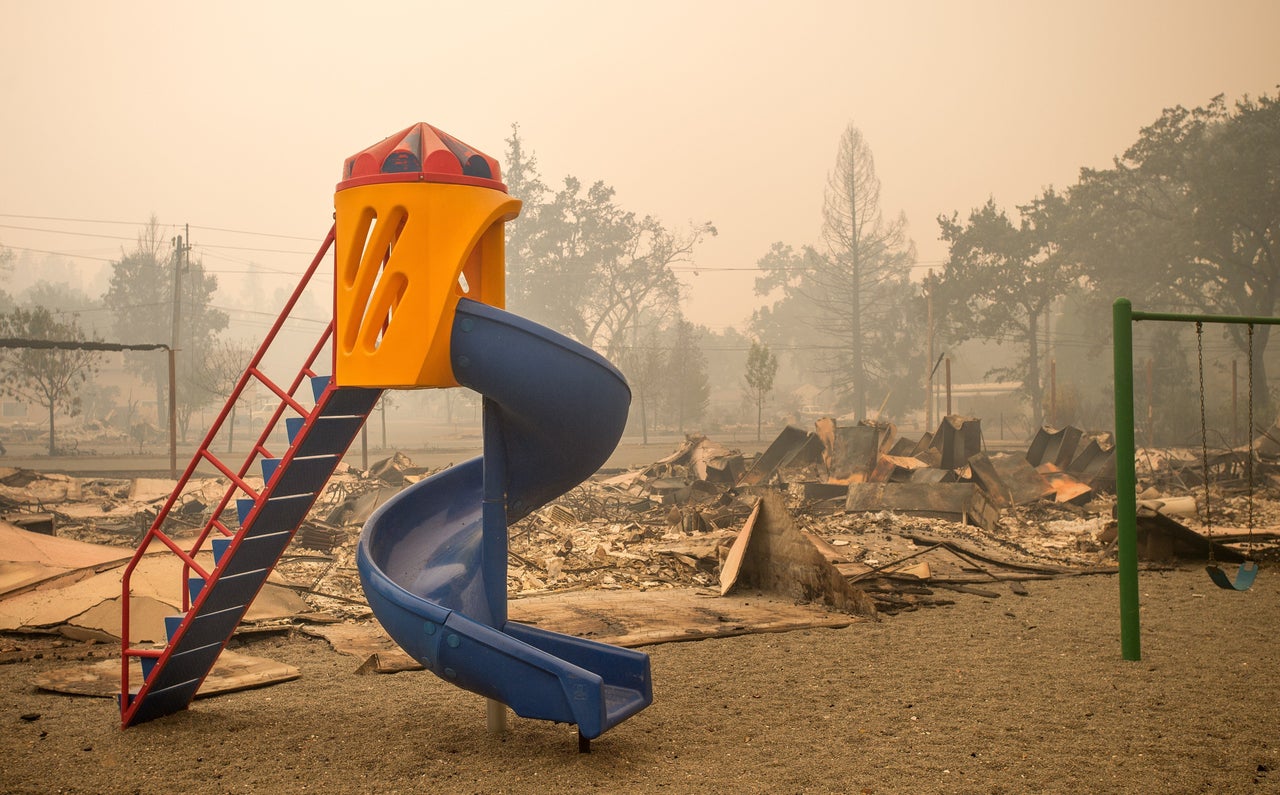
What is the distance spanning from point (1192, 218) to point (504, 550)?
45.9 meters

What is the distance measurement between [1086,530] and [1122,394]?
27.6 feet

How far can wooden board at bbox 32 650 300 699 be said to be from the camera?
6547mm

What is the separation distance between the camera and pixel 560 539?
44.5ft

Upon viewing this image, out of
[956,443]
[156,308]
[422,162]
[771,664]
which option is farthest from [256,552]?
[156,308]

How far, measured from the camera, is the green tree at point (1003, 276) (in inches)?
1934

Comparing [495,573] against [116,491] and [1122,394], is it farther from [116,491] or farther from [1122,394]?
[116,491]

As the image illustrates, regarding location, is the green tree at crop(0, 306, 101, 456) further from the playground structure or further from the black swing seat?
the black swing seat

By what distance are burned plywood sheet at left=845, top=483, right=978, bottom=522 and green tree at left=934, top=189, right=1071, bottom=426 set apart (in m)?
35.0

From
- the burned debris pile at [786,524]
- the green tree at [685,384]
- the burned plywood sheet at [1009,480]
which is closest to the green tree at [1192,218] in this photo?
the green tree at [685,384]

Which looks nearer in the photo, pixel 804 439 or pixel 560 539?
pixel 560 539

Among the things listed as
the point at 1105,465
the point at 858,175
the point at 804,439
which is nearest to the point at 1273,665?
the point at 1105,465

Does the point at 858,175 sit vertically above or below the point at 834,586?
above

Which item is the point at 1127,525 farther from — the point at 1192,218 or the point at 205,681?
the point at 1192,218

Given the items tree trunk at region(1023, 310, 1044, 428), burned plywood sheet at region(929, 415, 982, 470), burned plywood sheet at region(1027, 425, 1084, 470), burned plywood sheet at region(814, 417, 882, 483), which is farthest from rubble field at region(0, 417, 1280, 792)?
tree trunk at region(1023, 310, 1044, 428)
